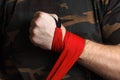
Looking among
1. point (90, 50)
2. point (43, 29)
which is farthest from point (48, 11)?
point (90, 50)

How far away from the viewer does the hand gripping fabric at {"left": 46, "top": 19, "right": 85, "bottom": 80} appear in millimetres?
1374

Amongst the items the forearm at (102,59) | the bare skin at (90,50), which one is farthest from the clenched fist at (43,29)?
the forearm at (102,59)

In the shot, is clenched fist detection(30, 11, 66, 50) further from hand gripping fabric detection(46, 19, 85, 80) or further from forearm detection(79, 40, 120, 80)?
forearm detection(79, 40, 120, 80)

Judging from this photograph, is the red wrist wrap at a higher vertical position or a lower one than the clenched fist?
lower

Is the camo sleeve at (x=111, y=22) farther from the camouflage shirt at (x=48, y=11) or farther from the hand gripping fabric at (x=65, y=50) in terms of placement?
the hand gripping fabric at (x=65, y=50)

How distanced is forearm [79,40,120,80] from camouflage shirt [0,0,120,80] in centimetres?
4

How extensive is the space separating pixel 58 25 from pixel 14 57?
0.70 feet

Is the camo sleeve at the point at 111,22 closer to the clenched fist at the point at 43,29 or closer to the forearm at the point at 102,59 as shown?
the forearm at the point at 102,59

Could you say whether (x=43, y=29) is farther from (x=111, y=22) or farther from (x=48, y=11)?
(x=111, y=22)

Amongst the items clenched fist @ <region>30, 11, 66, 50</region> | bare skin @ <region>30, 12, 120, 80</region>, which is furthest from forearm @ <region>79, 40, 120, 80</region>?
clenched fist @ <region>30, 11, 66, 50</region>

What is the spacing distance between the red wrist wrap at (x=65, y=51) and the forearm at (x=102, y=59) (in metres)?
0.03

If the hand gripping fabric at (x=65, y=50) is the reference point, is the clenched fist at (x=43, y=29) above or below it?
above

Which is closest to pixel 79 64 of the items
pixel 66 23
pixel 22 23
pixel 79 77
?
pixel 79 77

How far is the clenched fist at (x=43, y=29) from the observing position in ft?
4.49
